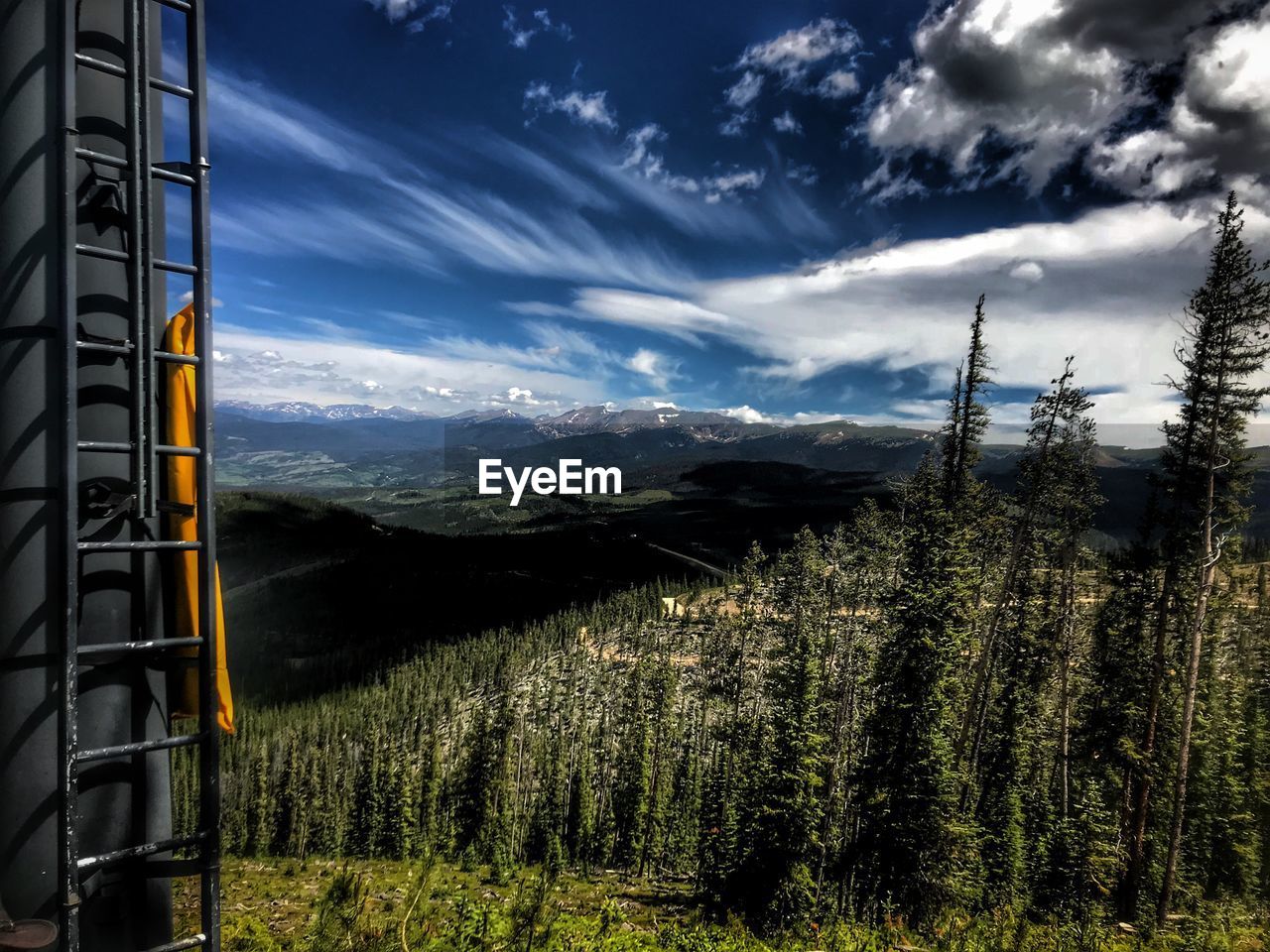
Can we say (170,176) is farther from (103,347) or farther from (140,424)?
(140,424)

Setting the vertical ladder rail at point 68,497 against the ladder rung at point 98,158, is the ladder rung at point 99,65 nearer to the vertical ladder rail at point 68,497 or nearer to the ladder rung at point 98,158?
the vertical ladder rail at point 68,497

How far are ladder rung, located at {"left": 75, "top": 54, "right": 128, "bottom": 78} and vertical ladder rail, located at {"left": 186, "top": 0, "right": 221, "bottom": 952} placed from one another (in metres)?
0.31

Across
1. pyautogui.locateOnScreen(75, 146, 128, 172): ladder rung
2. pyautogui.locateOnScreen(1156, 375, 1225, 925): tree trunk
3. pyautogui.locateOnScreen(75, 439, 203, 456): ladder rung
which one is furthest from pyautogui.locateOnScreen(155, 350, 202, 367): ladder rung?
pyautogui.locateOnScreen(1156, 375, 1225, 925): tree trunk

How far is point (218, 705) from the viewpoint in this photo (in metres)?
3.52

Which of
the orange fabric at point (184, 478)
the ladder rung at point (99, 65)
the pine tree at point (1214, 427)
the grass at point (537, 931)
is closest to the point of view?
the ladder rung at point (99, 65)

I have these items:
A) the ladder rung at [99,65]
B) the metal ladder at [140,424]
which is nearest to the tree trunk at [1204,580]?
the metal ladder at [140,424]

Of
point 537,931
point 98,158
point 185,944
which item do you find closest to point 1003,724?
point 537,931

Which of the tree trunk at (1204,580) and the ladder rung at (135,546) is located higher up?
the ladder rung at (135,546)

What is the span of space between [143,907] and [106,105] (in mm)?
4456

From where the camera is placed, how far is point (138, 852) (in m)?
3.10

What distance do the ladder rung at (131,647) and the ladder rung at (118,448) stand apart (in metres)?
0.96

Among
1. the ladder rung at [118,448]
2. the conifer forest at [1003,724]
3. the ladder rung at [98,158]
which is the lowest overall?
the conifer forest at [1003,724]

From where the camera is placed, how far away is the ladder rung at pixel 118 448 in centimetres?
304

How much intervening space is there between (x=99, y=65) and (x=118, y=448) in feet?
6.51
